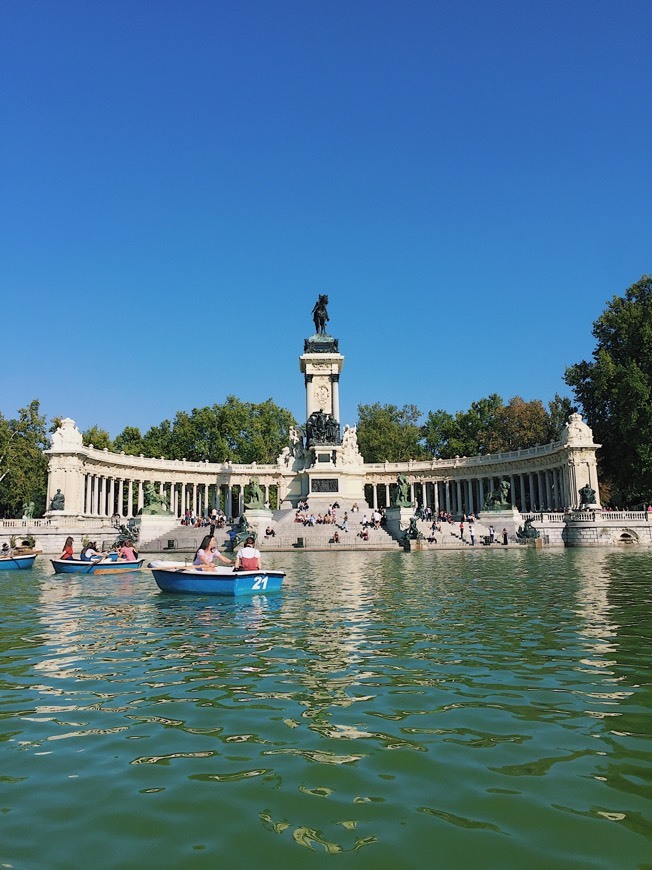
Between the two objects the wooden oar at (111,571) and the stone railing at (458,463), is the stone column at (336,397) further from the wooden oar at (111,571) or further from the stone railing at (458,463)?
the wooden oar at (111,571)

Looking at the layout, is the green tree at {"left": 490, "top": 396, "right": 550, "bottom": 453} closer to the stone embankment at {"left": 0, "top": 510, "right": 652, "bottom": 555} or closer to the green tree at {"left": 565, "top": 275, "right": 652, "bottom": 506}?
the green tree at {"left": 565, "top": 275, "right": 652, "bottom": 506}

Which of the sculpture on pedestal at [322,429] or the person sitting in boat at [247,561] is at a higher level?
the sculpture on pedestal at [322,429]

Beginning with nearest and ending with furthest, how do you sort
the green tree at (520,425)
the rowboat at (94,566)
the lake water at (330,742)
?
the lake water at (330,742)
the rowboat at (94,566)
the green tree at (520,425)

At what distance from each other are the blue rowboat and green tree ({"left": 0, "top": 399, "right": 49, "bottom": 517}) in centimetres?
3701

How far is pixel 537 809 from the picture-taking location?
446 cm

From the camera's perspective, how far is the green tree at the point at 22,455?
63.1 m

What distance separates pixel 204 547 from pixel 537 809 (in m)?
13.4

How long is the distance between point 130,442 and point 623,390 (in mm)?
59162

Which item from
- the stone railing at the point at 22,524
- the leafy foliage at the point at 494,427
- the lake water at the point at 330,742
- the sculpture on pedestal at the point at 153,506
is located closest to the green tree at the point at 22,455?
the stone railing at the point at 22,524

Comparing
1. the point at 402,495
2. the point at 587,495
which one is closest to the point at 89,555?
the point at 402,495

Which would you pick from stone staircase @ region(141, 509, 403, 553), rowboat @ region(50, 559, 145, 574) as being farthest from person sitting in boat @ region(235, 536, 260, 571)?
stone staircase @ region(141, 509, 403, 553)

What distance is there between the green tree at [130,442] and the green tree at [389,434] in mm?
28361

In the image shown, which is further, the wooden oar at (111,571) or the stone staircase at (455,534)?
the stone staircase at (455,534)

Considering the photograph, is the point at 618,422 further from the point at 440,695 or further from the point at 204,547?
the point at 440,695
